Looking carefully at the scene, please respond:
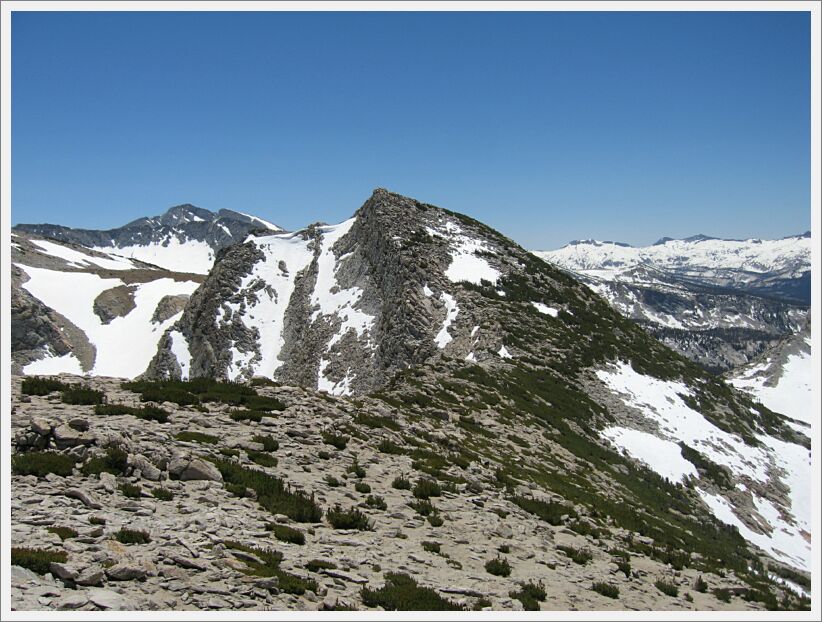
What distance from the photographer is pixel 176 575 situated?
9.10m

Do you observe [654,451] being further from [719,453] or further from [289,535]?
[289,535]

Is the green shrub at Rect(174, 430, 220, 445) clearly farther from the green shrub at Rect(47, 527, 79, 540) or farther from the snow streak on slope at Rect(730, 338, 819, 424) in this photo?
the snow streak on slope at Rect(730, 338, 819, 424)

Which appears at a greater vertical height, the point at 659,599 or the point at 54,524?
the point at 54,524

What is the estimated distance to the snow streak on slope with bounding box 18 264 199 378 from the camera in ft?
433

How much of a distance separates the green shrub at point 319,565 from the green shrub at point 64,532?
458cm

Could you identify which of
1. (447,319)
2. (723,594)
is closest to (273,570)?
(723,594)

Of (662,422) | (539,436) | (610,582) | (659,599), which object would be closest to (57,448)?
(610,582)

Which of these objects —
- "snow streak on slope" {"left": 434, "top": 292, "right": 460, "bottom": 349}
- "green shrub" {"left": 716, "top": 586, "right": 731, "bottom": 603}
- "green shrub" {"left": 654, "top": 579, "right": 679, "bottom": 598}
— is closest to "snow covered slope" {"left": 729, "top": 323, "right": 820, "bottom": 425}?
"snow streak on slope" {"left": 434, "top": 292, "right": 460, "bottom": 349}

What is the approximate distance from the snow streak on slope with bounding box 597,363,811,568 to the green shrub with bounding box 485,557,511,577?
3065cm

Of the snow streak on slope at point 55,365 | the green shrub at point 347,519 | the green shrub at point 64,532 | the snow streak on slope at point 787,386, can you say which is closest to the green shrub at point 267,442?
the green shrub at point 347,519

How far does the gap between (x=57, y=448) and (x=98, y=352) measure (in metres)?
148

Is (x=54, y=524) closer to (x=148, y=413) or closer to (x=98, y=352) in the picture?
(x=148, y=413)

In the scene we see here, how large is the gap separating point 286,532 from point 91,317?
177m

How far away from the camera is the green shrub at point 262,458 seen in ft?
51.2
